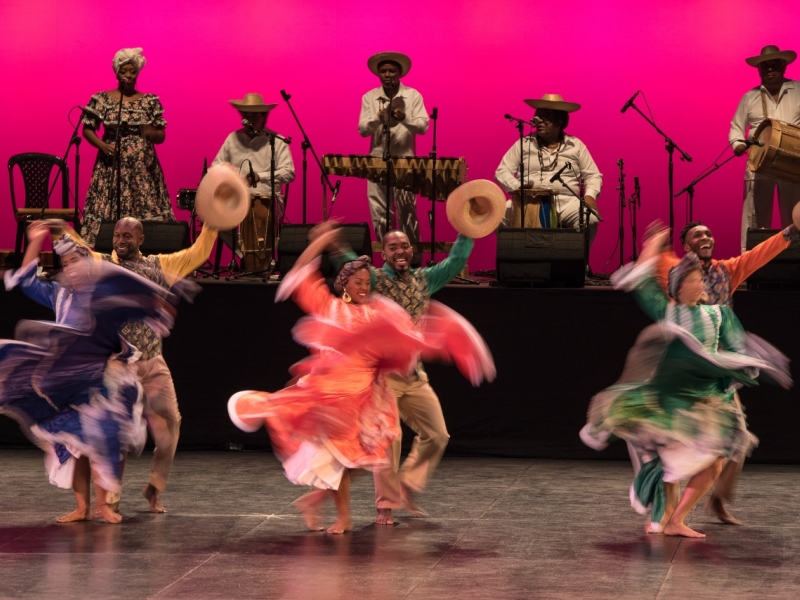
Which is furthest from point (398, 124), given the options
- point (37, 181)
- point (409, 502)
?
point (409, 502)

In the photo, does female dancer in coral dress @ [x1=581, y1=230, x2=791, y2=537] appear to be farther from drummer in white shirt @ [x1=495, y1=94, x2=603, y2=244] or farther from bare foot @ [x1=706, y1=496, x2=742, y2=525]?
drummer in white shirt @ [x1=495, y1=94, x2=603, y2=244]

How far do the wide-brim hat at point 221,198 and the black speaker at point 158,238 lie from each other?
2.09 m

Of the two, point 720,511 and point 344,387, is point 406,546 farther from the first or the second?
point 720,511

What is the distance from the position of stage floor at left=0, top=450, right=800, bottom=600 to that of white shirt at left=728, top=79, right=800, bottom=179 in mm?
2942

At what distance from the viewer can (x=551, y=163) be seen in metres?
10.6

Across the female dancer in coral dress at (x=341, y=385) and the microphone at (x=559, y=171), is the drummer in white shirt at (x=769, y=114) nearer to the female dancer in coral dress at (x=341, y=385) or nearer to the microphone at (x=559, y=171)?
the microphone at (x=559, y=171)

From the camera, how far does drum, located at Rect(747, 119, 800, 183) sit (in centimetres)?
922

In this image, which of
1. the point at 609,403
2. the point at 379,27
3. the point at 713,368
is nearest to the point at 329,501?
the point at 609,403

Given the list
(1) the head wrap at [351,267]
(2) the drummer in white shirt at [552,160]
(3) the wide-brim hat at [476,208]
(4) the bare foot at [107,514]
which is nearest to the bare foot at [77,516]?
(4) the bare foot at [107,514]

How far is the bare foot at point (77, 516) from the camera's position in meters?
6.75

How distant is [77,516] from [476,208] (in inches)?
104

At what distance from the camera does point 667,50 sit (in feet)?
39.1

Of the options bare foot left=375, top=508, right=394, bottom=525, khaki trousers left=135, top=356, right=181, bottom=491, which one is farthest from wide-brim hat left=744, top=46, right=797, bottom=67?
khaki trousers left=135, top=356, right=181, bottom=491

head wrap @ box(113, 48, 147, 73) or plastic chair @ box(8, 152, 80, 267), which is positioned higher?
head wrap @ box(113, 48, 147, 73)
